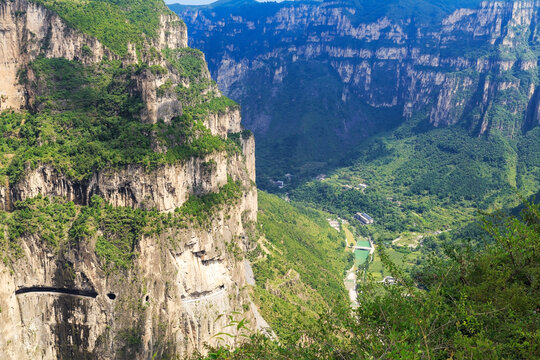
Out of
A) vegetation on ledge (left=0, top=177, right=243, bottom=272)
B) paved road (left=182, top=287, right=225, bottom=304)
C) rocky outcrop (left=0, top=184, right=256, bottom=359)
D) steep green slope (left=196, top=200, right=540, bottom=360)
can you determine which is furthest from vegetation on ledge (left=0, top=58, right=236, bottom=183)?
steep green slope (left=196, top=200, right=540, bottom=360)

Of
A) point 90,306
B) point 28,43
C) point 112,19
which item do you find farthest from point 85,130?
point 112,19

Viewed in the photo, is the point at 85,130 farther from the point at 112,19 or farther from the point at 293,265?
the point at 293,265

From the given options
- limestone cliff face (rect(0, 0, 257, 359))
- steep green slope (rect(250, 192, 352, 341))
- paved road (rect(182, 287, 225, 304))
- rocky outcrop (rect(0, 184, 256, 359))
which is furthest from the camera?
steep green slope (rect(250, 192, 352, 341))

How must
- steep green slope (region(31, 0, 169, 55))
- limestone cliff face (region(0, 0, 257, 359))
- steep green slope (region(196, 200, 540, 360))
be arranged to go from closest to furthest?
1. steep green slope (region(196, 200, 540, 360))
2. limestone cliff face (region(0, 0, 257, 359))
3. steep green slope (region(31, 0, 169, 55))

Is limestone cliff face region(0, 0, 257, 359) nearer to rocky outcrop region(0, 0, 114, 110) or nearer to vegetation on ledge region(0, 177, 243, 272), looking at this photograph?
rocky outcrop region(0, 0, 114, 110)

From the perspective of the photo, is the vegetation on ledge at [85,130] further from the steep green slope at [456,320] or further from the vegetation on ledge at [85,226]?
the steep green slope at [456,320]

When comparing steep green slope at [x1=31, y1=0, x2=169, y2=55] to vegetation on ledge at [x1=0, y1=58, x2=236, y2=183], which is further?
steep green slope at [x1=31, y1=0, x2=169, y2=55]

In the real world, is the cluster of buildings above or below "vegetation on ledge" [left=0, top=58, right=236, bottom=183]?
below
